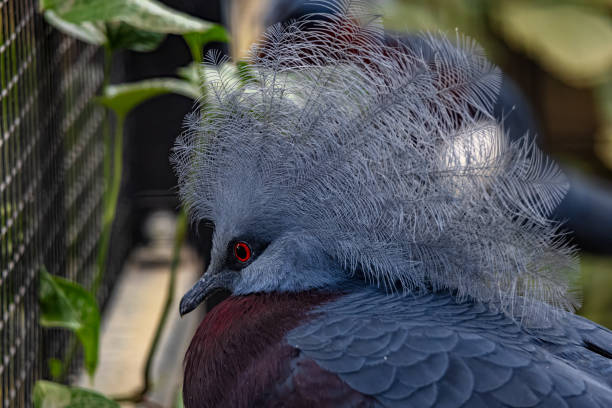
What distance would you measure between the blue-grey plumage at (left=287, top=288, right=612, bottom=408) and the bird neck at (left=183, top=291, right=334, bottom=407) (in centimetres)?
3

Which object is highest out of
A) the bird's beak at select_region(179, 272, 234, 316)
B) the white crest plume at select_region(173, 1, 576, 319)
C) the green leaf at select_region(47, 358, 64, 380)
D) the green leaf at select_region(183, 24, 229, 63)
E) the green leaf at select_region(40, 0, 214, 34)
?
the green leaf at select_region(40, 0, 214, 34)

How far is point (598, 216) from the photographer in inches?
97.8

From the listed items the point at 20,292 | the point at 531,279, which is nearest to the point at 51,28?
the point at 20,292

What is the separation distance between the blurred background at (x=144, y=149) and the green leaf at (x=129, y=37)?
15 centimetres

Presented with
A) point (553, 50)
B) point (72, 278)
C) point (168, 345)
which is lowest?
point (168, 345)

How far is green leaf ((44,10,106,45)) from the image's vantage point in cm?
161

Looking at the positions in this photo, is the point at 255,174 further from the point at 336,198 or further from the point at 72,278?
the point at 72,278

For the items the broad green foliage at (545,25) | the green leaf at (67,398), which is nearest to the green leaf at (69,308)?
the green leaf at (67,398)

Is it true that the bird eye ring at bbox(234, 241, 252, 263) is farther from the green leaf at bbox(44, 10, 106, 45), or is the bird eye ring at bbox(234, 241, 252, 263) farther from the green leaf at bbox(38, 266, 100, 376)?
the green leaf at bbox(44, 10, 106, 45)

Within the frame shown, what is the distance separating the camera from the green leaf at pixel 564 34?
3.36m

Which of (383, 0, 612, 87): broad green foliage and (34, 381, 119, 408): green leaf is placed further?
(383, 0, 612, 87): broad green foliage

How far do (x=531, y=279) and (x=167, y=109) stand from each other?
1820 mm

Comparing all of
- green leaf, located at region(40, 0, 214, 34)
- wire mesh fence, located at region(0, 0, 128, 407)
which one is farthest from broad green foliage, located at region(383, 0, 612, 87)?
green leaf, located at region(40, 0, 214, 34)

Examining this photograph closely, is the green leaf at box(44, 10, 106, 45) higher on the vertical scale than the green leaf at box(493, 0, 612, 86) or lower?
lower
